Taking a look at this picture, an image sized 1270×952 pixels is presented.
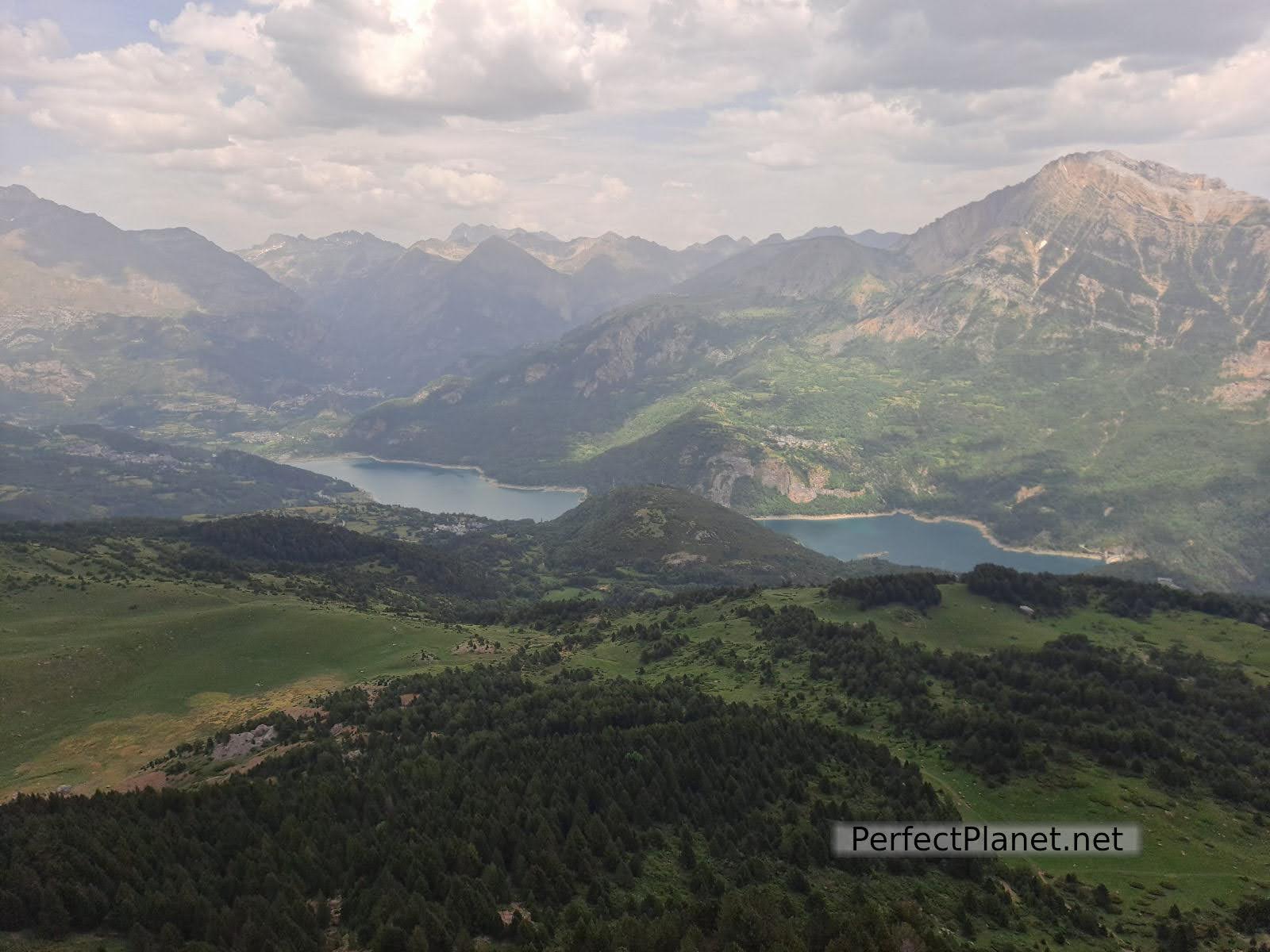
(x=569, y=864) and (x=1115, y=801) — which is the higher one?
(x=569, y=864)

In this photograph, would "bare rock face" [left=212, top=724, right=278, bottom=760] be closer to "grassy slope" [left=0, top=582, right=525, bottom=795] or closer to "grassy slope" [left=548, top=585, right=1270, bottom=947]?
"grassy slope" [left=0, top=582, right=525, bottom=795]

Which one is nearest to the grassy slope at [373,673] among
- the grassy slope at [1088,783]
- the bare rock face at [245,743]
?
the grassy slope at [1088,783]

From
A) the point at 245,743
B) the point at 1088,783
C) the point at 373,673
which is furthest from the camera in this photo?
the point at 373,673

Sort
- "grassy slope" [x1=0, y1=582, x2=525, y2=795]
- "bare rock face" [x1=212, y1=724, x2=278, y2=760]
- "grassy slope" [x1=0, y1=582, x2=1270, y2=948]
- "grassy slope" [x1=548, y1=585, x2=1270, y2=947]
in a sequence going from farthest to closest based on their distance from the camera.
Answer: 1. "grassy slope" [x1=0, y1=582, x2=525, y2=795]
2. "bare rock face" [x1=212, y1=724, x2=278, y2=760]
3. "grassy slope" [x1=0, y1=582, x2=1270, y2=948]
4. "grassy slope" [x1=548, y1=585, x2=1270, y2=947]

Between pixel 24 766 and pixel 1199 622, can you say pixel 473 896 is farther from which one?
pixel 1199 622

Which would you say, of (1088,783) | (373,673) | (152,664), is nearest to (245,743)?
(373,673)

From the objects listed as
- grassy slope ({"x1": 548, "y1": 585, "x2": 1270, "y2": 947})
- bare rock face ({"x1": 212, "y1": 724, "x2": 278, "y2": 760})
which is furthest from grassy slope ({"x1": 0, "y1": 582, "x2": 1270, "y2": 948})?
bare rock face ({"x1": 212, "y1": 724, "x2": 278, "y2": 760})

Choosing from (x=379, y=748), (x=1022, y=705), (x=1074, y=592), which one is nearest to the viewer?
(x=379, y=748)

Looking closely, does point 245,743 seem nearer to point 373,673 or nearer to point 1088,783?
point 373,673

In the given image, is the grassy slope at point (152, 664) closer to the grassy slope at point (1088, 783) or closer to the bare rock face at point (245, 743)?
the bare rock face at point (245, 743)

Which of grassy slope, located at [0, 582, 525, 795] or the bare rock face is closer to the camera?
the bare rock face

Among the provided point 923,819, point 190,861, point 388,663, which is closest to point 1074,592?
point 923,819
